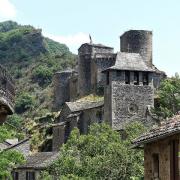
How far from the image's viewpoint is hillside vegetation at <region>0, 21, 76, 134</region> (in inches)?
4562

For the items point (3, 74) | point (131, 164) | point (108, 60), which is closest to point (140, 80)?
point (108, 60)

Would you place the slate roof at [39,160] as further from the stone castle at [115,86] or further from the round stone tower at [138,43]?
the round stone tower at [138,43]

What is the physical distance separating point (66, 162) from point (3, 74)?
29914mm

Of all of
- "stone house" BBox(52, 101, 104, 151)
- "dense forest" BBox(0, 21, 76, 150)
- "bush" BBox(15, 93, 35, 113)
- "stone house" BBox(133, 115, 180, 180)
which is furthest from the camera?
"bush" BBox(15, 93, 35, 113)

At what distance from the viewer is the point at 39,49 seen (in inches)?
6919

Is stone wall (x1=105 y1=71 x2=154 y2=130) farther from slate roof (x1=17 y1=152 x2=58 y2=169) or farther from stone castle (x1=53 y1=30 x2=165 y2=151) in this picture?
slate roof (x1=17 y1=152 x2=58 y2=169)

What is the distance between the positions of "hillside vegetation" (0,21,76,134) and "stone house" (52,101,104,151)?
53.8 ft

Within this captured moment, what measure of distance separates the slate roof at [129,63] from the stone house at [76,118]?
5.15m

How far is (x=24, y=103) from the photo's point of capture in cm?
12281

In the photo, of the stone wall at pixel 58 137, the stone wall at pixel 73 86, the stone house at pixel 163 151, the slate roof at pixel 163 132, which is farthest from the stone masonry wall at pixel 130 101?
the slate roof at pixel 163 132

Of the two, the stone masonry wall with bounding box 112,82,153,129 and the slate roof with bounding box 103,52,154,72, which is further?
Answer: the stone masonry wall with bounding box 112,82,153,129

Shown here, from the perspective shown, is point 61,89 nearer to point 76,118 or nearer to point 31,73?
point 76,118

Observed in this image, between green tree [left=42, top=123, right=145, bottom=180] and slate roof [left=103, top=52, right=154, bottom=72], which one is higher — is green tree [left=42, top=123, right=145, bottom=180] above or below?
below

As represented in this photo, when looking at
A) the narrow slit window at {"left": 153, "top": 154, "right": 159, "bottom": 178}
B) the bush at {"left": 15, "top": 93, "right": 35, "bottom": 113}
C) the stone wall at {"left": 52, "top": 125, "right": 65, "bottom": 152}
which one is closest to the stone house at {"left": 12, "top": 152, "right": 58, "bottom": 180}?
the stone wall at {"left": 52, "top": 125, "right": 65, "bottom": 152}
